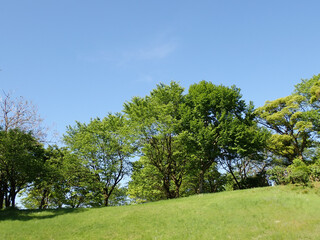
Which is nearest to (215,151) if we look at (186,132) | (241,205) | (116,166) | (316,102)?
(186,132)

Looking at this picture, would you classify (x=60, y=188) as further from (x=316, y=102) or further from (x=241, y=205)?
(x=316, y=102)

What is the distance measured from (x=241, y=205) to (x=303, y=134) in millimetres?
26221

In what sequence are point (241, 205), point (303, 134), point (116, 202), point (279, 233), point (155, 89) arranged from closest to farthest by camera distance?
point (279, 233) < point (241, 205) < point (155, 89) < point (303, 134) < point (116, 202)

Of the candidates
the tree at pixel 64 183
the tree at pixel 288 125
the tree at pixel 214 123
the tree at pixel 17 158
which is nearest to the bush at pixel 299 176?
the tree at pixel 214 123

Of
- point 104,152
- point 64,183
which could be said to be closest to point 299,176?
point 104,152

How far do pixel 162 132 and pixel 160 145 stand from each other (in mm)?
2802

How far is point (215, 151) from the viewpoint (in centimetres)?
3127

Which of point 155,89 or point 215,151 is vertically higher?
point 155,89

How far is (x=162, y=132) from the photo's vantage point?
100 feet

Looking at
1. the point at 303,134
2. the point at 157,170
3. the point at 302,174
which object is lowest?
the point at 302,174

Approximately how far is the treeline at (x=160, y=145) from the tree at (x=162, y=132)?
5.6 inches

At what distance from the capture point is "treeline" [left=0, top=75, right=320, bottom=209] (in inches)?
1117

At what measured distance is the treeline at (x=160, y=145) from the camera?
2836cm

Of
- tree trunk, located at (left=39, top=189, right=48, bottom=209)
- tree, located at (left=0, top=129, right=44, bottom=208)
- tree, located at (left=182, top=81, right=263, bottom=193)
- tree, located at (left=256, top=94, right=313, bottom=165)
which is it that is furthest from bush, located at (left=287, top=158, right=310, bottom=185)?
tree trunk, located at (left=39, top=189, right=48, bottom=209)
